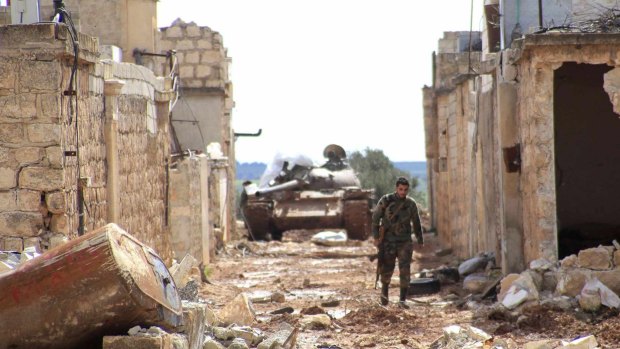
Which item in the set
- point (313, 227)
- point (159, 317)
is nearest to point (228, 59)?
point (313, 227)

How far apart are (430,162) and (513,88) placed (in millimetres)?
13488

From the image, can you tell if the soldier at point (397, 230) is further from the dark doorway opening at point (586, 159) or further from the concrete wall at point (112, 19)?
the concrete wall at point (112, 19)

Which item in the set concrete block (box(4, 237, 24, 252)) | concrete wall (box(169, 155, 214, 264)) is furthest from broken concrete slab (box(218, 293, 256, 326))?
concrete wall (box(169, 155, 214, 264))

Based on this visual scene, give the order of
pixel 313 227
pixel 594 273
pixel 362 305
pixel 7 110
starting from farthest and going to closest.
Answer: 1. pixel 313 227
2. pixel 362 305
3. pixel 594 273
4. pixel 7 110

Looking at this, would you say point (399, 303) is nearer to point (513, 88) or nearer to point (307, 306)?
point (307, 306)

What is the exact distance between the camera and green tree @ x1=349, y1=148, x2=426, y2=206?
4397 cm

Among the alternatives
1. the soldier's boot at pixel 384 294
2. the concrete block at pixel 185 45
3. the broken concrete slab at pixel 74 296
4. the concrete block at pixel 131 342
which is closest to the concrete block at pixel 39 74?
the broken concrete slab at pixel 74 296

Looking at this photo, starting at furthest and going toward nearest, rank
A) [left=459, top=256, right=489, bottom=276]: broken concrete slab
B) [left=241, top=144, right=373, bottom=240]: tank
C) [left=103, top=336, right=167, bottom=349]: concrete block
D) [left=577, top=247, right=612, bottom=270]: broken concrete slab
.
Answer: [left=241, top=144, right=373, bottom=240]: tank
[left=459, top=256, right=489, bottom=276]: broken concrete slab
[left=577, top=247, right=612, bottom=270]: broken concrete slab
[left=103, top=336, right=167, bottom=349]: concrete block

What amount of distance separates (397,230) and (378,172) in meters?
33.9

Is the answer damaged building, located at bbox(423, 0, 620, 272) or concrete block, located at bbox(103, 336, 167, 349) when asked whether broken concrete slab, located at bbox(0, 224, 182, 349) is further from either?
damaged building, located at bbox(423, 0, 620, 272)

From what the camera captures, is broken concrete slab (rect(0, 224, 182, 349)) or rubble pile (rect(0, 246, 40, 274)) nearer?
broken concrete slab (rect(0, 224, 182, 349))

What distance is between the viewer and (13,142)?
9422 millimetres

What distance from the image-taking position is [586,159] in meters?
16.4

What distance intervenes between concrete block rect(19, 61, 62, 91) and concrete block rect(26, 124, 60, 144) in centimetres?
32
